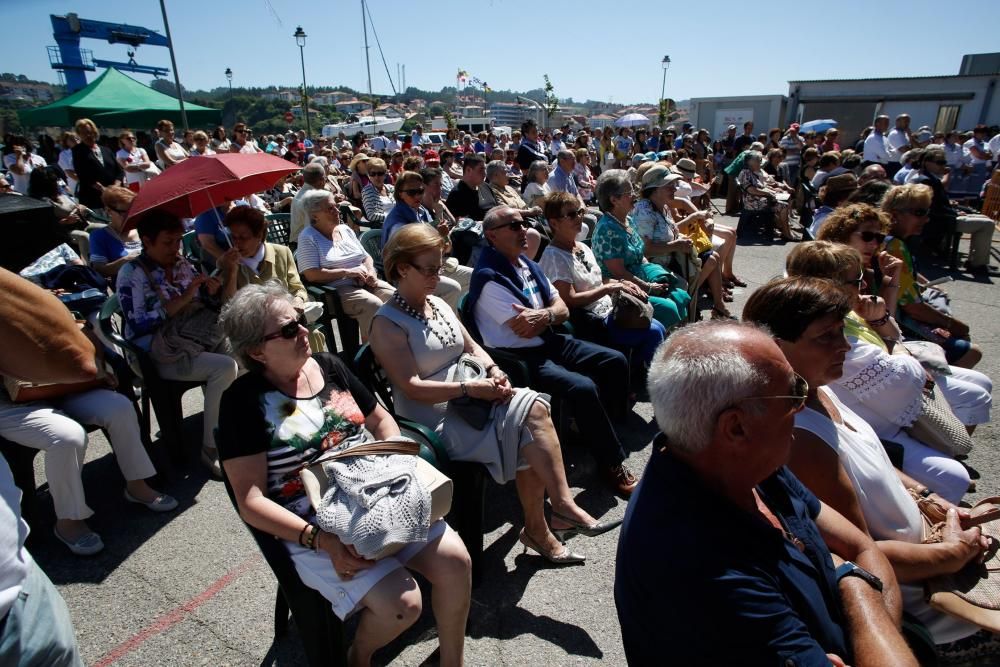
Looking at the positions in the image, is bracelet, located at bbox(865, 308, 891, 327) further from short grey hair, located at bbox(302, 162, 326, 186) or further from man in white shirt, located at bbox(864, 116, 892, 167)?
man in white shirt, located at bbox(864, 116, 892, 167)

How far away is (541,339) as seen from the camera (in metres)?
3.45

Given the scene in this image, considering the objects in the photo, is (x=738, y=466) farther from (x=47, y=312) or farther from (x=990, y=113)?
(x=990, y=113)

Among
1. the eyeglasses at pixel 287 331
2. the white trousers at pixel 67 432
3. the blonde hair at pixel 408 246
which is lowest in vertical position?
the white trousers at pixel 67 432

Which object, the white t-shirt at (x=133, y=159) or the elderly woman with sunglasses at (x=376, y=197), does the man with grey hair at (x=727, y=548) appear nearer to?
the elderly woman with sunglasses at (x=376, y=197)

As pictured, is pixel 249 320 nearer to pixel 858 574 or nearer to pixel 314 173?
pixel 858 574

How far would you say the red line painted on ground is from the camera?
2.17 meters

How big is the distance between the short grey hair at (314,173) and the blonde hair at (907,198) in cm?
526

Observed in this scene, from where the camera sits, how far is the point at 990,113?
22734 millimetres

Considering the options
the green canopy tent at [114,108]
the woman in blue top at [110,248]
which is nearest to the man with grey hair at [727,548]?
the woman in blue top at [110,248]

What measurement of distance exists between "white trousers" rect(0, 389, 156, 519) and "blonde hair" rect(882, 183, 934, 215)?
5269mm

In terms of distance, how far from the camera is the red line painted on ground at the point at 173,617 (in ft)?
7.13

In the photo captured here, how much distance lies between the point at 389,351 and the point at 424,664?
1.30 metres

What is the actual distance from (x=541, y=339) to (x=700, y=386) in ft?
6.99

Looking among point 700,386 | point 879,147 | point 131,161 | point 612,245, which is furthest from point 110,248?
point 879,147
